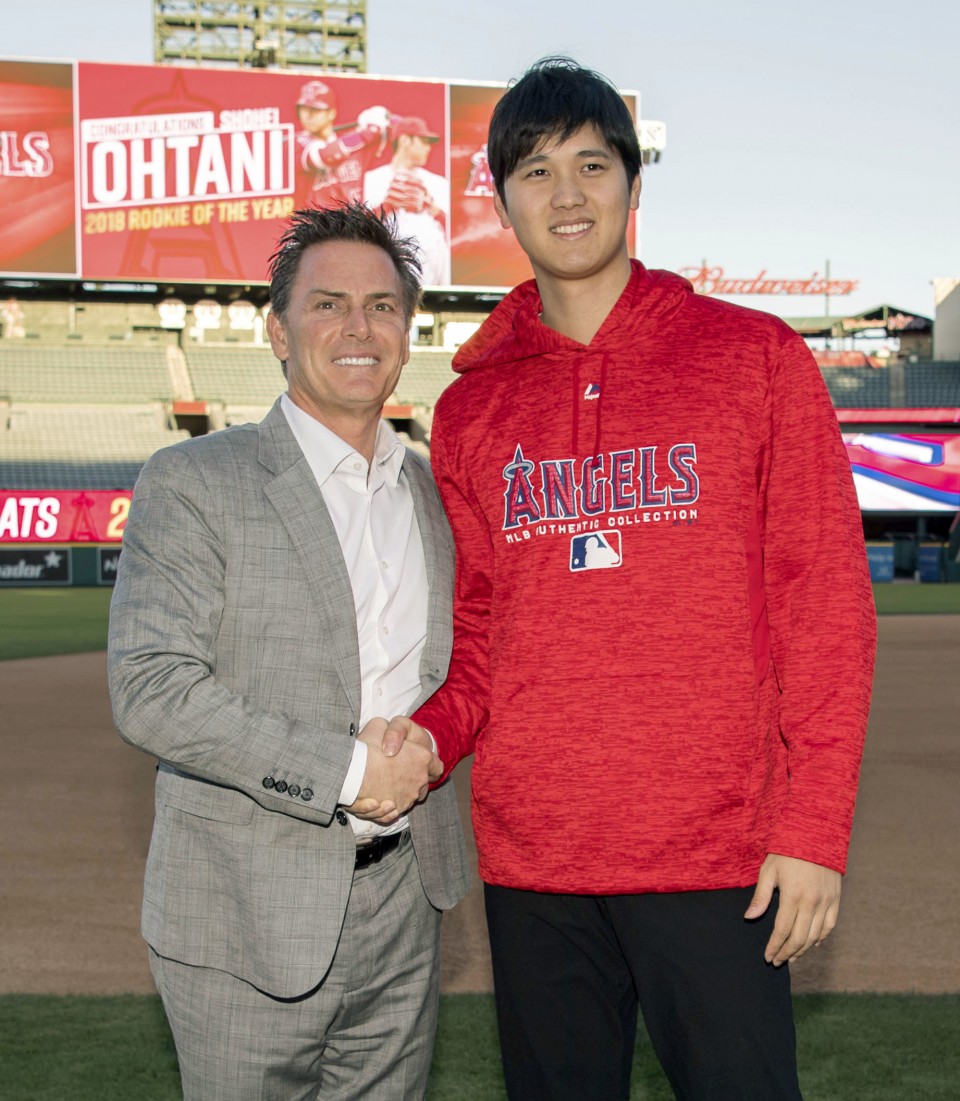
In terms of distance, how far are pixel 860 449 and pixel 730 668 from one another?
37.8 metres

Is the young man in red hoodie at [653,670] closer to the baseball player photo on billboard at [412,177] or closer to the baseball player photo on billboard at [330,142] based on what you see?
the baseball player photo on billboard at [412,177]

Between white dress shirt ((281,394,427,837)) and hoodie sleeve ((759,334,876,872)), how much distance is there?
2.23 ft

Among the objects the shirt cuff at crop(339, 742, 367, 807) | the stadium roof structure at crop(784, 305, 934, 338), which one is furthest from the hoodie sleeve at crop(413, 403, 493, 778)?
the stadium roof structure at crop(784, 305, 934, 338)

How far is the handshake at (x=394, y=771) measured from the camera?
2.19m

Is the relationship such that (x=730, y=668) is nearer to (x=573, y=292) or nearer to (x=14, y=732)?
(x=573, y=292)

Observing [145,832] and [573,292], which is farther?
[145,832]

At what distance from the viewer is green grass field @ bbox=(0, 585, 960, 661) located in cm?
1586

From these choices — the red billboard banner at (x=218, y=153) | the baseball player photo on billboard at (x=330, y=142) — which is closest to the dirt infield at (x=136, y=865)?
the red billboard banner at (x=218, y=153)

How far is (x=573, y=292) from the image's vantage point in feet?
7.68

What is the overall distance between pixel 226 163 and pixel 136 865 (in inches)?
1364

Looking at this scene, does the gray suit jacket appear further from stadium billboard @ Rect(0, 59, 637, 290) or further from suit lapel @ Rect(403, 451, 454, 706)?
stadium billboard @ Rect(0, 59, 637, 290)

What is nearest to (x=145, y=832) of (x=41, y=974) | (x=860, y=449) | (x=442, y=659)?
(x=41, y=974)

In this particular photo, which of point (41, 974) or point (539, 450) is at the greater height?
point (539, 450)

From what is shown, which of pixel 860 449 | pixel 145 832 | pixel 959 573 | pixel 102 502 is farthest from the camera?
pixel 860 449
